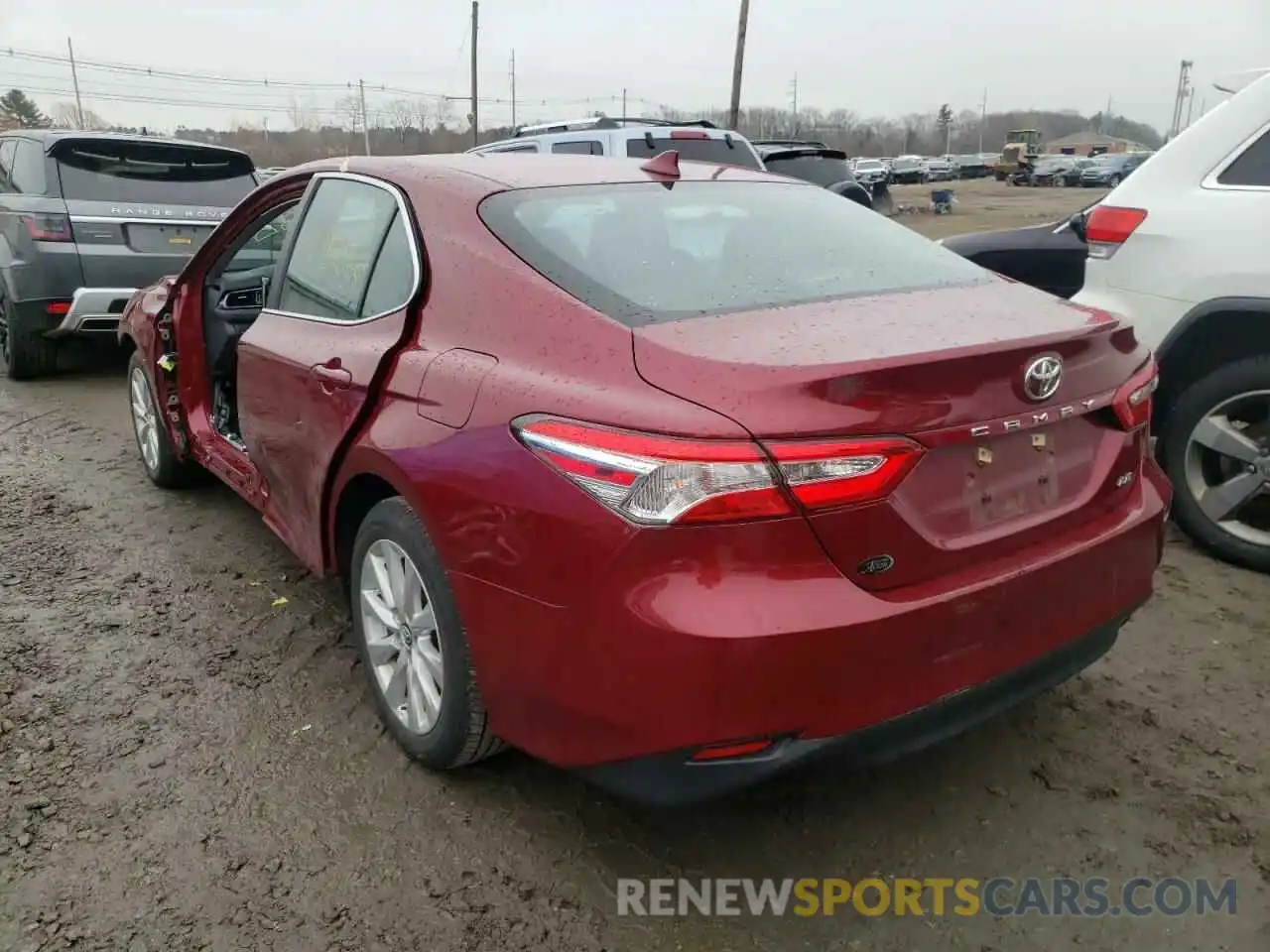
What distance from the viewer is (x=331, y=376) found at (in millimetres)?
2807

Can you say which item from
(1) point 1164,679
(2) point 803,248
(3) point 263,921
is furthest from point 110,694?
(1) point 1164,679

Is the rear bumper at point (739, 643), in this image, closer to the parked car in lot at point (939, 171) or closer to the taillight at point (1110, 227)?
the taillight at point (1110, 227)

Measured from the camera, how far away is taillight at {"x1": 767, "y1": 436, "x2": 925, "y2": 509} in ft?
6.05

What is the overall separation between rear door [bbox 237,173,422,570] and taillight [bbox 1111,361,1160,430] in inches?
69.1

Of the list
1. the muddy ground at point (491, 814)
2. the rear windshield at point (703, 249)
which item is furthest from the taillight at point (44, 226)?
the rear windshield at point (703, 249)

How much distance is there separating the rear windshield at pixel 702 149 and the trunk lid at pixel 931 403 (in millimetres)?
6904

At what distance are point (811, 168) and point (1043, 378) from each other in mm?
9898

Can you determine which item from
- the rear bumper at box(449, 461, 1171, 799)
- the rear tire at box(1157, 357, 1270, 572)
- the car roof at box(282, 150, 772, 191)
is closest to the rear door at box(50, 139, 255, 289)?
the car roof at box(282, 150, 772, 191)

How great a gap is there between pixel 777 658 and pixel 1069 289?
4.47m

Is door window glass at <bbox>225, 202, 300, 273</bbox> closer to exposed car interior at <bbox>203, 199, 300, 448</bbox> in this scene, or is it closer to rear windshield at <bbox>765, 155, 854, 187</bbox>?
exposed car interior at <bbox>203, 199, 300, 448</bbox>

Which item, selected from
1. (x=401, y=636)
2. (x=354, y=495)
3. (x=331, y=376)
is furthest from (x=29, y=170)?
(x=401, y=636)

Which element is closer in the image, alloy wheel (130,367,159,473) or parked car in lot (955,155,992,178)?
alloy wheel (130,367,159,473)

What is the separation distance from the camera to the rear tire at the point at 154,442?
187 inches

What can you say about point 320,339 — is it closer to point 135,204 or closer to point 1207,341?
point 1207,341
